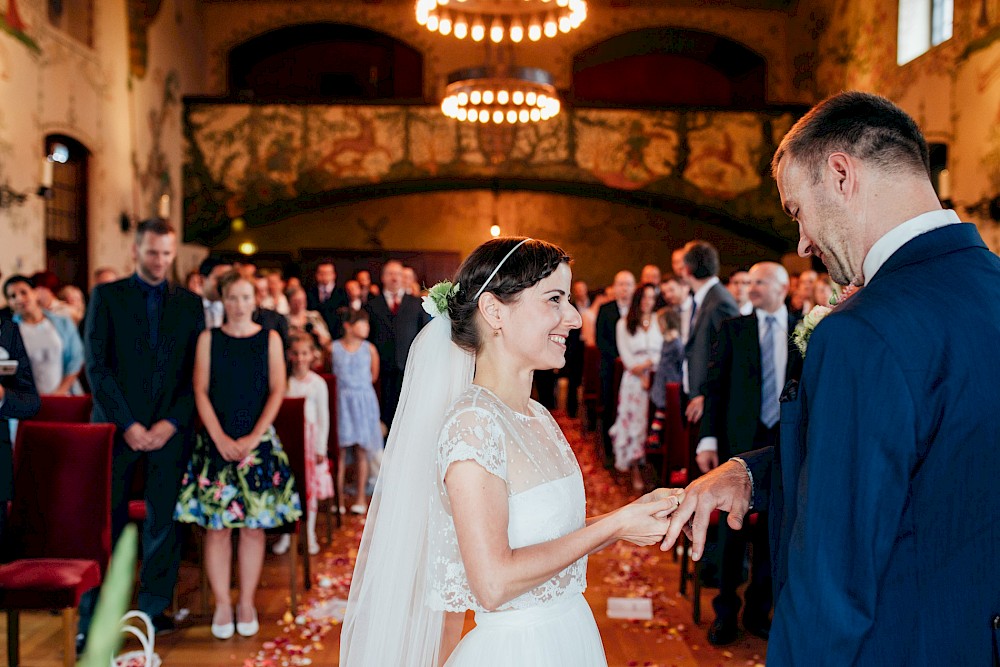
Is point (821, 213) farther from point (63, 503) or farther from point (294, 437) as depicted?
point (294, 437)

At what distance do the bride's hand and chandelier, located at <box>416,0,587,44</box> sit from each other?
7284 millimetres

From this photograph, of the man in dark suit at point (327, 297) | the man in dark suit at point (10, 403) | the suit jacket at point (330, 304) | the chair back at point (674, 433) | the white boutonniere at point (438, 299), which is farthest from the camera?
the man in dark suit at point (327, 297)

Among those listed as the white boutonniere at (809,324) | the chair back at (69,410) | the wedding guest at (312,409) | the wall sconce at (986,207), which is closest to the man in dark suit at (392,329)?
the wedding guest at (312,409)

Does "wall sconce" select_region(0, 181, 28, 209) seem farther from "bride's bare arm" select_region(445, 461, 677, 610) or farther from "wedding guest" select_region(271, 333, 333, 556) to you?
"bride's bare arm" select_region(445, 461, 677, 610)

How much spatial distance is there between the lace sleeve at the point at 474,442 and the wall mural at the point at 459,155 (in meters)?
11.1

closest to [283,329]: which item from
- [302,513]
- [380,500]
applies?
[302,513]

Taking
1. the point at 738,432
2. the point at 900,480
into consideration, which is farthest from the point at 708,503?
the point at 738,432

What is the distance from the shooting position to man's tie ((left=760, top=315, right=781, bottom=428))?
4262 mm

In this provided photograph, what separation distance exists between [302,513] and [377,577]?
97.2 inches

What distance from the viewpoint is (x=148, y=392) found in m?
4.06

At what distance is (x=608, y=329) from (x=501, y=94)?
321 cm

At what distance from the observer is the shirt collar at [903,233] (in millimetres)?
1379

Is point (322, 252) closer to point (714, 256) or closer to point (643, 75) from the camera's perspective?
point (643, 75)

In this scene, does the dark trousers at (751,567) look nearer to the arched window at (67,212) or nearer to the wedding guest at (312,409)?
the wedding guest at (312,409)
